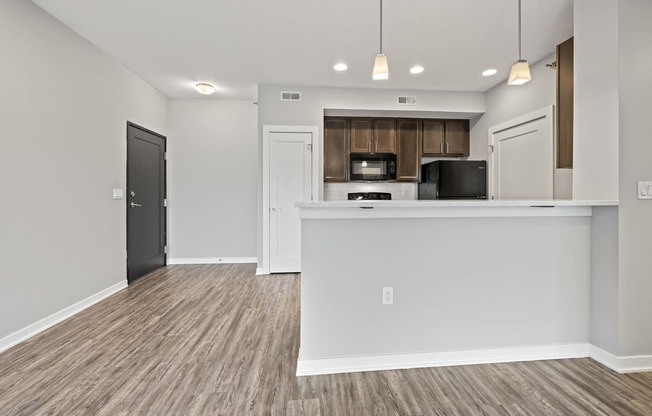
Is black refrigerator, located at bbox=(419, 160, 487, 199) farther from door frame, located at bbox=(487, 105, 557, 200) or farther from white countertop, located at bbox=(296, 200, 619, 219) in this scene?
white countertop, located at bbox=(296, 200, 619, 219)

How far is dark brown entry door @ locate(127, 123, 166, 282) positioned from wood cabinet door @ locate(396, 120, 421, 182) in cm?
374

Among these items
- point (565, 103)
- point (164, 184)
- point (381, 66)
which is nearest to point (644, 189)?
point (565, 103)

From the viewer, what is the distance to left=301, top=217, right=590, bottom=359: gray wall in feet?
6.31

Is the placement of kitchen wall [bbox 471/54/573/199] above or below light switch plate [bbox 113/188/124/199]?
above

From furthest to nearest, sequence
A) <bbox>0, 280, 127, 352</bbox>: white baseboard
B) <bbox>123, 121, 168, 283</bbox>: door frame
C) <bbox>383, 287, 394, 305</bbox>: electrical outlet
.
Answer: <bbox>123, 121, 168, 283</bbox>: door frame < <bbox>0, 280, 127, 352</bbox>: white baseboard < <bbox>383, 287, 394, 305</bbox>: electrical outlet

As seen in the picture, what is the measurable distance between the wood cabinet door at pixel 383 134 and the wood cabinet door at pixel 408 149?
4.7 inches

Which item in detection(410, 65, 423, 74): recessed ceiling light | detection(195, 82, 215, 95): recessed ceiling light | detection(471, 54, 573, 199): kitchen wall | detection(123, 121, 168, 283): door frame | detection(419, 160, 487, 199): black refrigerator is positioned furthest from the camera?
detection(419, 160, 487, 199): black refrigerator

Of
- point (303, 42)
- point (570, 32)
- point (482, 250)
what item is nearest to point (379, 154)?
point (303, 42)

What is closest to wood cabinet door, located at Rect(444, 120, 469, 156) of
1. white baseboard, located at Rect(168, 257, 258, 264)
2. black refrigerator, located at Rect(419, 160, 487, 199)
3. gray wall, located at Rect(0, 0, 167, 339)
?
black refrigerator, located at Rect(419, 160, 487, 199)

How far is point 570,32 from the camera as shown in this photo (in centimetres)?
294

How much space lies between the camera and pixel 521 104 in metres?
3.82

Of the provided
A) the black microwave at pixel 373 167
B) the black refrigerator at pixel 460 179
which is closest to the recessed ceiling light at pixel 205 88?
the black microwave at pixel 373 167

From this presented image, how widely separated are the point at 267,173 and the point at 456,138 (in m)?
3.09

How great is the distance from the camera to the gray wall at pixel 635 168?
1.94 metres
